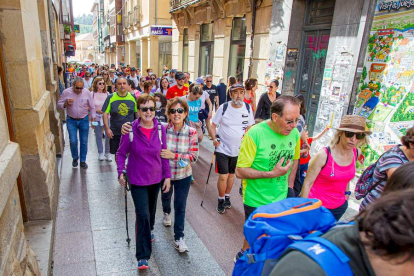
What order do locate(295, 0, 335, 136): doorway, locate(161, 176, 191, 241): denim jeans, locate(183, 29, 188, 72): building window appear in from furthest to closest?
locate(183, 29, 188, 72): building window → locate(295, 0, 335, 136): doorway → locate(161, 176, 191, 241): denim jeans

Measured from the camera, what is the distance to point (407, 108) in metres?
5.12

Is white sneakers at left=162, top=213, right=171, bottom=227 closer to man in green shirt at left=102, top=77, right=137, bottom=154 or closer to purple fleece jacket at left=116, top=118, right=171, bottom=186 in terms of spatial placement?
purple fleece jacket at left=116, top=118, right=171, bottom=186

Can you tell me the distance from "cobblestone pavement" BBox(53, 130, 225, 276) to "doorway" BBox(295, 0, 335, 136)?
484 cm

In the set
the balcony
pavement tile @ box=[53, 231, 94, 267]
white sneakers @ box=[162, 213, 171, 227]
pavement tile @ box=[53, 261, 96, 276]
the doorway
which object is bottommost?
pavement tile @ box=[53, 231, 94, 267]

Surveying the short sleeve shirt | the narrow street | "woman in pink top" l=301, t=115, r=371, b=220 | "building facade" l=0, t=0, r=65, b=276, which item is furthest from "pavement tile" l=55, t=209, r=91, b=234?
"woman in pink top" l=301, t=115, r=371, b=220

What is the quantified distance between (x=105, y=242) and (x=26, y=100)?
1986mm

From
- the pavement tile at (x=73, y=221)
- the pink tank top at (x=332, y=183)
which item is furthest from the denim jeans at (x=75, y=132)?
the pink tank top at (x=332, y=183)

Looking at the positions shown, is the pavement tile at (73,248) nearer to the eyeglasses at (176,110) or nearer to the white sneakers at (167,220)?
the white sneakers at (167,220)

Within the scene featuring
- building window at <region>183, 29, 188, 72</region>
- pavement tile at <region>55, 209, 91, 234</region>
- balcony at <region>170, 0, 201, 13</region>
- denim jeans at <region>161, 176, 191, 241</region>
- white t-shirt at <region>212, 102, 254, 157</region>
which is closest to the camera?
denim jeans at <region>161, 176, 191, 241</region>

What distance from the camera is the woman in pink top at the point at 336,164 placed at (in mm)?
2924

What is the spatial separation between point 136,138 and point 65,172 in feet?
12.4

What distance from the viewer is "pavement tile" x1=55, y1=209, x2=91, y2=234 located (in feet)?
13.6

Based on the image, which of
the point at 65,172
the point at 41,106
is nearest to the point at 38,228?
the point at 41,106

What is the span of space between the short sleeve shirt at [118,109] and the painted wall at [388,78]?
4641mm
